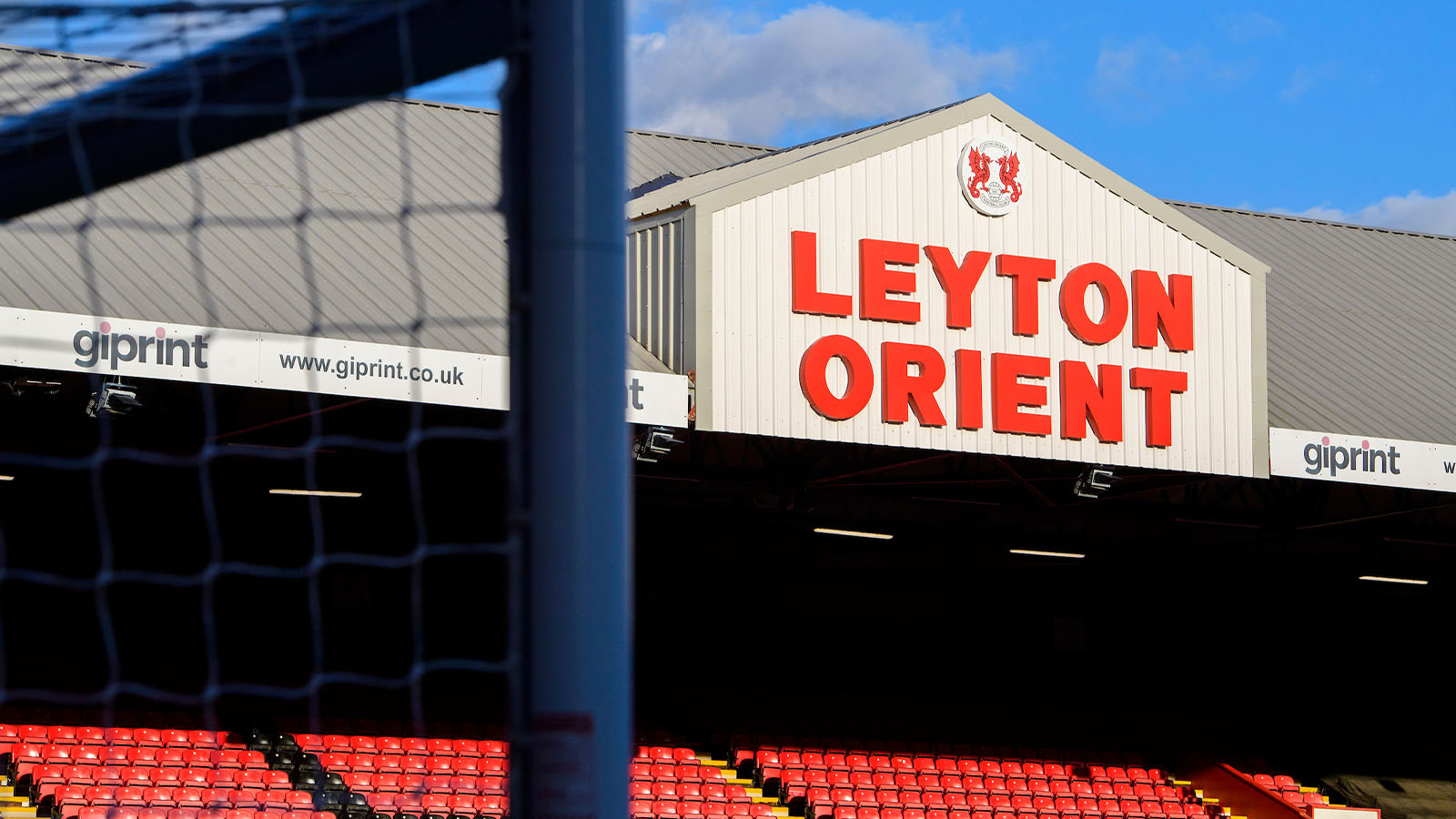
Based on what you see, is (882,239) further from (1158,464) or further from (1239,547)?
(1239,547)

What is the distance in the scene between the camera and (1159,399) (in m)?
20.1

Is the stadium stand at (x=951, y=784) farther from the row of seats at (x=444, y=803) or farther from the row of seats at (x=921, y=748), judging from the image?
the row of seats at (x=444, y=803)

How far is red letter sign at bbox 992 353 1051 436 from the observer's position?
1928 cm

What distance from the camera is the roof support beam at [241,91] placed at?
11.7 feet

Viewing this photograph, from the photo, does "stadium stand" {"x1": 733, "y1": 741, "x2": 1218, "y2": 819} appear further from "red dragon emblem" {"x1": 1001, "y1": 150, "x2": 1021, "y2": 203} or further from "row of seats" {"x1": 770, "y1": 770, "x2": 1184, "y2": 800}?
"red dragon emblem" {"x1": 1001, "y1": 150, "x2": 1021, "y2": 203}

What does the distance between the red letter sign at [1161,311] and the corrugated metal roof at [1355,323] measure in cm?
233

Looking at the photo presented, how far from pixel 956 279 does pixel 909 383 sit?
147cm

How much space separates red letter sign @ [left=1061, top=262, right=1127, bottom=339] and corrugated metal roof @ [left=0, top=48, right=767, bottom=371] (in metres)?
5.55

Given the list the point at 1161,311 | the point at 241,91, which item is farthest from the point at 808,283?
the point at 241,91

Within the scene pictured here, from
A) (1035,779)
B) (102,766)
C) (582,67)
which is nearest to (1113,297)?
(1035,779)

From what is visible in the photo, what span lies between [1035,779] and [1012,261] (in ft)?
26.8

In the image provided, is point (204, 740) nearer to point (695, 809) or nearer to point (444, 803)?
point (444, 803)

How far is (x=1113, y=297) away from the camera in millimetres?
20031

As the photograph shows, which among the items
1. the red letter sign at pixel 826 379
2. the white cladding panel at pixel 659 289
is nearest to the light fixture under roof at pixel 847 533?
the red letter sign at pixel 826 379
